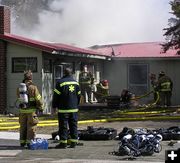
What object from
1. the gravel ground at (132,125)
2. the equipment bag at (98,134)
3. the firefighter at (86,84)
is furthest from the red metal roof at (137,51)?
the equipment bag at (98,134)

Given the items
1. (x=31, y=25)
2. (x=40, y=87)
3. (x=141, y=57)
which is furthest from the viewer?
(x=31, y=25)

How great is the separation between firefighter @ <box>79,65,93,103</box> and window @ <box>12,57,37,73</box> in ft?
13.3

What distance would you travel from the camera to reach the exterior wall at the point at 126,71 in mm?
25500

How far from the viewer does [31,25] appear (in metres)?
50.9

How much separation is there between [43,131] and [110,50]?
50.3 feet

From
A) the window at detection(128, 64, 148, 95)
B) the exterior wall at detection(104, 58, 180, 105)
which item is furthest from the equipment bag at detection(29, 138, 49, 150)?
the window at detection(128, 64, 148, 95)

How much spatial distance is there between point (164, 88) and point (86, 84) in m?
3.83

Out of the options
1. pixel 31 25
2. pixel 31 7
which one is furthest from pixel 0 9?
pixel 31 7

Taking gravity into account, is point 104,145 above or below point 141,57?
below

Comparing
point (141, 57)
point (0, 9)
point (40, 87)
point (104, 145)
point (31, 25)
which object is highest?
point (31, 25)

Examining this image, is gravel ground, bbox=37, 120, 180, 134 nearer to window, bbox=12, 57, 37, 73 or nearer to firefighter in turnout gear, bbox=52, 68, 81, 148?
firefighter in turnout gear, bbox=52, 68, 81, 148

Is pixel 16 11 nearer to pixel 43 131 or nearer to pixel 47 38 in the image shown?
pixel 47 38

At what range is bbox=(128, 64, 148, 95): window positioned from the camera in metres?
26.2

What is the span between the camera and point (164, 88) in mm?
20922
